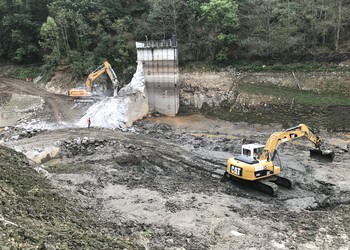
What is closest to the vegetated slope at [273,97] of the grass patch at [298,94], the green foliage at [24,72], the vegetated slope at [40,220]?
the grass patch at [298,94]

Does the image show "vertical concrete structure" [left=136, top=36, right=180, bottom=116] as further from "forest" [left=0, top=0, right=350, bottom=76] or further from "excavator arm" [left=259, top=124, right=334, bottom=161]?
"excavator arm" [left=259, top=124, right=334, bottom=161]

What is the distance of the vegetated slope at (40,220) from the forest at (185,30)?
954 inches

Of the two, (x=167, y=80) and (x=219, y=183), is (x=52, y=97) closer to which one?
(x=167, y=80)

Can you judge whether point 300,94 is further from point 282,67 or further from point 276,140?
point 276,140

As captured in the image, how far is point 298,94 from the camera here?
26.9 m

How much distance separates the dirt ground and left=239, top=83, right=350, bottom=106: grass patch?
3037 mm

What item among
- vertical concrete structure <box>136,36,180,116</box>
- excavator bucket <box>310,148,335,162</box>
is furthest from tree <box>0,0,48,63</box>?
excavator bucket <box>310,148,335,162</box>

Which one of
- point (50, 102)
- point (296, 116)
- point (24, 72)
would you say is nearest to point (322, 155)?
point (296, 116)

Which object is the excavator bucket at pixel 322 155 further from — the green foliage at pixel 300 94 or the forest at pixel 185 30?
the forest at pixel 185 30

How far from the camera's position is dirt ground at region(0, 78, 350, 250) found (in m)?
10.5

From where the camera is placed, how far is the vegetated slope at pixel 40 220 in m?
6.58

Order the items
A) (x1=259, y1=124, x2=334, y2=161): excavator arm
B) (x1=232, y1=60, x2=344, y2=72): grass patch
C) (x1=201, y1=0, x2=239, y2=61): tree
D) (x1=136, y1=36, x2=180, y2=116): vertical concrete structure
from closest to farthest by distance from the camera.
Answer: (x1=259, y1=124, x2=334, y2=161): excavator arm → (x1=232, y1=60, x2=344, y2=72): grass patch → (x1=136, y1=36, x2=180, y2=116): vertical concrete structure → (x1=201, y1=0, x2=239, y2=61): tree

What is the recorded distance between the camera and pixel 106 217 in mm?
10688

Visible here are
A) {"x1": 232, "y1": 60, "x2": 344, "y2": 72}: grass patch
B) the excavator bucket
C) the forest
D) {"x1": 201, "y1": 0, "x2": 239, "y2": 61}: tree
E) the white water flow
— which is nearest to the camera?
the excavator bucket
